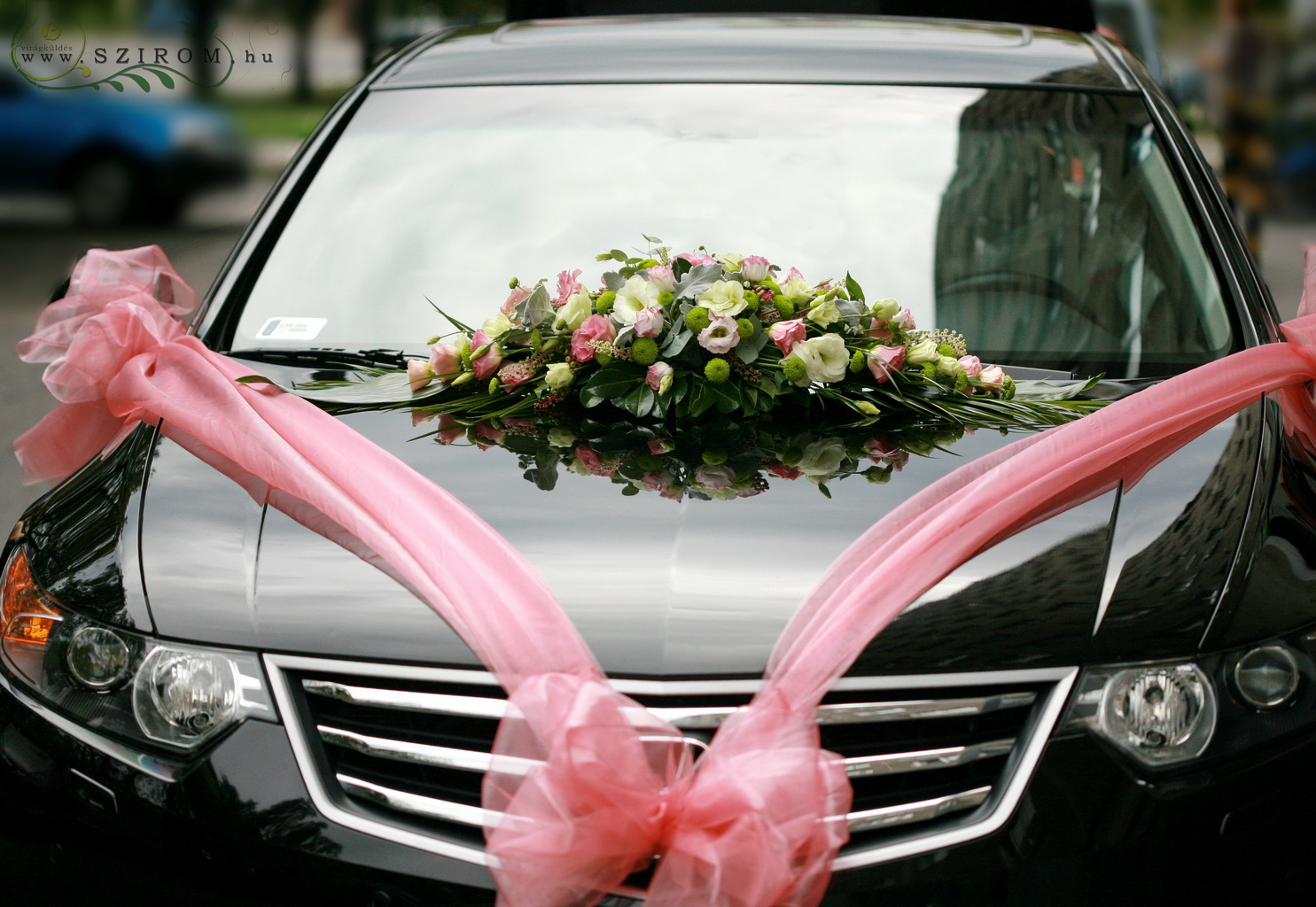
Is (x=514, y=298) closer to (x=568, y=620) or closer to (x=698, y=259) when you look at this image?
(x=698, y=259)

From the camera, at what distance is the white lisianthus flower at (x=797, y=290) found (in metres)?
2.64

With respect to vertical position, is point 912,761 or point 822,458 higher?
point 822,458

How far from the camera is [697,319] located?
252cm

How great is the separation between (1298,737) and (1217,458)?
21.2 inches

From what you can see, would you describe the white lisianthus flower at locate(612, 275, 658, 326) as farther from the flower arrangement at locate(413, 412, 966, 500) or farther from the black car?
the black car

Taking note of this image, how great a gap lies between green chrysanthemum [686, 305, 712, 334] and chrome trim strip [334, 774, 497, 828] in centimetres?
101

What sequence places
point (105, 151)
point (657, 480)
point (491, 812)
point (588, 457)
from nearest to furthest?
point (491, 812) < point (657, 480) < point (588, 457) < point (105, 151)

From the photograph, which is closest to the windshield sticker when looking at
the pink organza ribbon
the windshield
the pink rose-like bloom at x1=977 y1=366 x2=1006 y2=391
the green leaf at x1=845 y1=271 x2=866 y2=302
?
the windshield

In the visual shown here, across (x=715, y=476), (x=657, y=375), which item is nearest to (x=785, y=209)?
(x=657, y=375)

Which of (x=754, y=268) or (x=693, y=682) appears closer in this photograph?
(x=693, y=682)

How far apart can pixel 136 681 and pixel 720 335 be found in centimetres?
113

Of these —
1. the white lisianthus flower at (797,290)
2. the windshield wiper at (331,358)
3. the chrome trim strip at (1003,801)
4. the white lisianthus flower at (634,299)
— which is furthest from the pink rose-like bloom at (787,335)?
the chrome trim strip at (1003,801)

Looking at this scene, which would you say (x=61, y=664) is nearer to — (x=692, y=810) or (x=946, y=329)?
(x=692, y=810)

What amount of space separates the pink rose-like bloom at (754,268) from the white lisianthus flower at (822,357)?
0.17m
